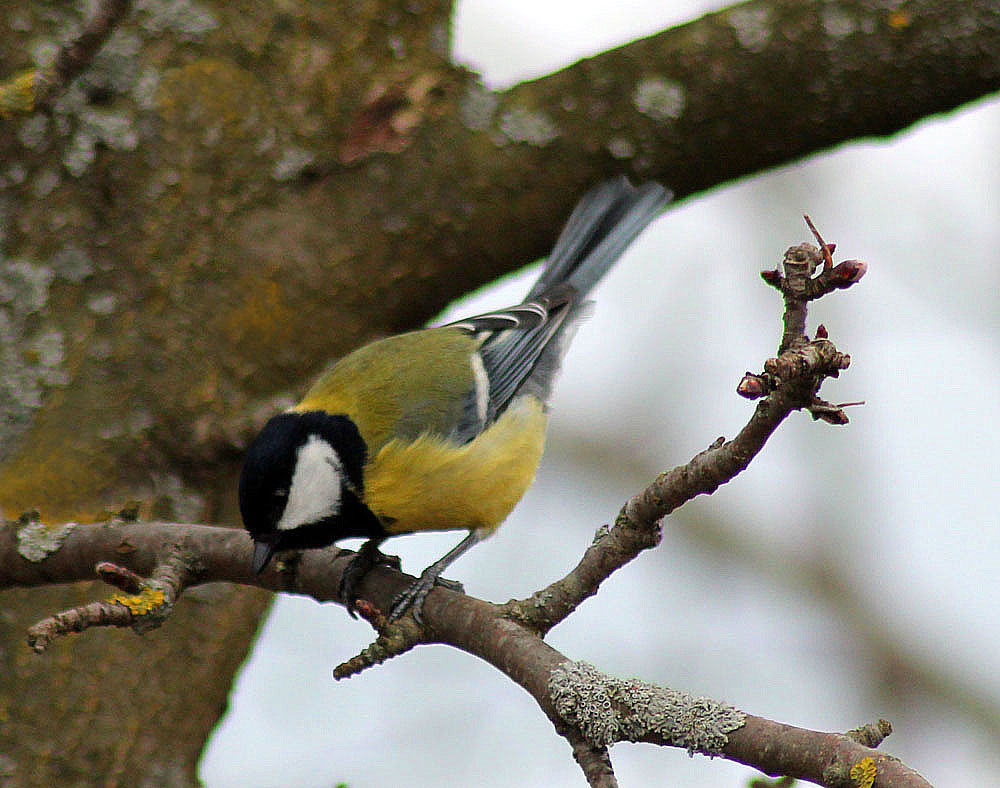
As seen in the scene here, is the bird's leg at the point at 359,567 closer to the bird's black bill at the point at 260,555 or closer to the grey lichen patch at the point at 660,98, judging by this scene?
the bird's black bill at the point at 260,555

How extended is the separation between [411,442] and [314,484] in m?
0.21

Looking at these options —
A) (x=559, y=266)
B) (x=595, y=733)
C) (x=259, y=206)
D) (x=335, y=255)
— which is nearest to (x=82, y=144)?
(x=259, y=206)

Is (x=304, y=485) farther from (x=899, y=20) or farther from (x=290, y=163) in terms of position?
(x=899, y=20)

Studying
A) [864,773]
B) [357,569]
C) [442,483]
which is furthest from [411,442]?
[864,773]

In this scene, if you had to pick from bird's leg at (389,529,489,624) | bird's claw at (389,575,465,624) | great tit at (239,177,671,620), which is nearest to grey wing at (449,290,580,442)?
great tit at (239,177,671,620)

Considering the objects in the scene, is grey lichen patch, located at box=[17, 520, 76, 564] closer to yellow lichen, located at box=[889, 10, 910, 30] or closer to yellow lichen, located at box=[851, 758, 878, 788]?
yellow lichen, located at box=[851, 758, 878, 788]

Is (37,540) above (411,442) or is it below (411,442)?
below

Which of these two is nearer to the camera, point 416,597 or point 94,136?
point 416,597

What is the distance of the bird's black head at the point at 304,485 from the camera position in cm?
176

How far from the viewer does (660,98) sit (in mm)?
1858

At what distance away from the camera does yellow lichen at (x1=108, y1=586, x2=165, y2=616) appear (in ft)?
4.36

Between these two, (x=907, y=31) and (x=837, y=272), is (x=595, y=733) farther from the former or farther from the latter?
(x=907, y=31)

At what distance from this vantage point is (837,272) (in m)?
0.98

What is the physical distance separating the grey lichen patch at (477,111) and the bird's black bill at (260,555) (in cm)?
86
